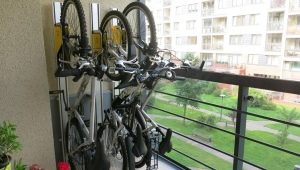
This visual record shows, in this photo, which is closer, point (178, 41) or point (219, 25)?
point (219, 25)

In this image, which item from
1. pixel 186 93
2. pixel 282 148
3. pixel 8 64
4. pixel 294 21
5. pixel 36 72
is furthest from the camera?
pixel 186 93

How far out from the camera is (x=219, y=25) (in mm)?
1778

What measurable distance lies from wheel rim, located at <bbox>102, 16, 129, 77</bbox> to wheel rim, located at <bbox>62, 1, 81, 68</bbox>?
0.86 feet

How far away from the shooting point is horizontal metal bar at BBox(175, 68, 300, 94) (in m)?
1.30

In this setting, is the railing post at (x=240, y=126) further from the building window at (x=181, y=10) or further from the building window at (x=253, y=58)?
the building window at (x=181, y=10)

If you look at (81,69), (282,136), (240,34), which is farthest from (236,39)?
(81,69)

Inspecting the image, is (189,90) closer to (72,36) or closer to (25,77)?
(72,36)

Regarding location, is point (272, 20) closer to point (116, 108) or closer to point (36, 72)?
point (116, 108)

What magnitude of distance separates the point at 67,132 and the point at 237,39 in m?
1.64

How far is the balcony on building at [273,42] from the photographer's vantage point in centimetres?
142

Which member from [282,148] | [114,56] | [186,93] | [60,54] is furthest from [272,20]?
[60,54]

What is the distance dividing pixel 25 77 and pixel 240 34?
157 centimetres

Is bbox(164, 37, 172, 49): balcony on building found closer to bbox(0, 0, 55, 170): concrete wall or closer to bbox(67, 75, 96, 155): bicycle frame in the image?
bbox(67, 75, 96, 155): bicycle frame

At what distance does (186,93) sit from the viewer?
221 centimetres
